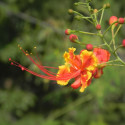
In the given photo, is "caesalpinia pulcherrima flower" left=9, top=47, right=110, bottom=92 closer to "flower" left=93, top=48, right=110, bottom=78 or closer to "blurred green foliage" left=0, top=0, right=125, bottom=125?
"flower" left=93, top=48, right=110, bottom=78

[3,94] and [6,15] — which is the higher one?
[6,15]

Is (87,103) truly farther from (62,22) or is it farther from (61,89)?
(62,22)

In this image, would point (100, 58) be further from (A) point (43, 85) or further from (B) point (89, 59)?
(A) point (43, 85)

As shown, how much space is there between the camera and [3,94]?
6.13 m

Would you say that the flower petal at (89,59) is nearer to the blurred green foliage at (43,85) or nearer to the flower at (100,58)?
the flower at (100,58)

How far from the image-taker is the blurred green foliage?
5.80 m

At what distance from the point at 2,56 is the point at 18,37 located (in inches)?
25.8

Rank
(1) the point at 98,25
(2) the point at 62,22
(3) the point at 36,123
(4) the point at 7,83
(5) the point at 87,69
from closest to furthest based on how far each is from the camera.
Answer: (1) the point at 98,25
(5) the point at 87,69
(3) the point at 36,123
(2) the point at 62,22
(4) the point at 7,83

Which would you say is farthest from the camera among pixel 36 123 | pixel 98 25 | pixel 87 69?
pixel 36 123

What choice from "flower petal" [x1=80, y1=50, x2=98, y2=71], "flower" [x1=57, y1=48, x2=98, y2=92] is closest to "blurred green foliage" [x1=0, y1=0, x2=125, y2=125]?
"flower" [x1=57, y1=48, x2=98, y2=92]

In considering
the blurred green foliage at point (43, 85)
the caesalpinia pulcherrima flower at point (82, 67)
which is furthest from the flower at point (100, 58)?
the blurred green foliage at point (43, 85)

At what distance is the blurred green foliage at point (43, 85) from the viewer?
19.0 ft

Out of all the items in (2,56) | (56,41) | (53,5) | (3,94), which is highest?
(53,5)

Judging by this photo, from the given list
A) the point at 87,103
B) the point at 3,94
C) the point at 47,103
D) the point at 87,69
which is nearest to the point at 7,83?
the point at 3,94
